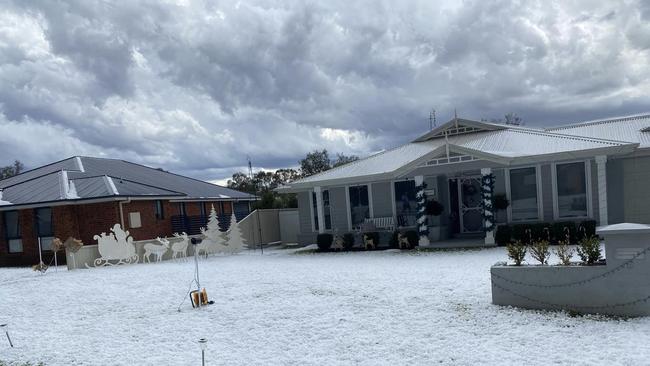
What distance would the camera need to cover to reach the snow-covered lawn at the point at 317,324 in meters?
5.78

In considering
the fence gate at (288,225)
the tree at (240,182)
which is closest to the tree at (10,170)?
the tree at (240,182)

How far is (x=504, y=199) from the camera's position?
1592cm

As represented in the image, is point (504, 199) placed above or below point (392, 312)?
above

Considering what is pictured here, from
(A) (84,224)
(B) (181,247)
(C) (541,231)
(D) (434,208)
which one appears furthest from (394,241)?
(A) (84,224)

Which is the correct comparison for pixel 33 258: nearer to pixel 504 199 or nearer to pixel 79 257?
pixel 79 257

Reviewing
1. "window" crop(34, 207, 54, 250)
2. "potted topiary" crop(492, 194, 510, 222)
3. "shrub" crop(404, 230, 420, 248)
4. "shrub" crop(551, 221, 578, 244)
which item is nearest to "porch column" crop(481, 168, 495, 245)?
"potted topiary" crop(492, 194, 510, 222)

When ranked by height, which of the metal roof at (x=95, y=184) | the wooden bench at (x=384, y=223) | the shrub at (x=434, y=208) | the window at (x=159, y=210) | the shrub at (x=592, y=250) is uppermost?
the metal roof at (x=95, y=184)

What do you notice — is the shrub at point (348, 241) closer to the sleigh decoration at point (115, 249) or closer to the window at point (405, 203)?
the window at point (405, 203)

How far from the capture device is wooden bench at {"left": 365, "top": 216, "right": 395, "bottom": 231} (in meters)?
18.5

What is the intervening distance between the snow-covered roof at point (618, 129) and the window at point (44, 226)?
873 inches

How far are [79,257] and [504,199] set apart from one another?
14995mm

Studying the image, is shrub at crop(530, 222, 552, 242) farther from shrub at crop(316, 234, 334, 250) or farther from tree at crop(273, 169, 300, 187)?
tree at crop(273, 169, 300, 187)

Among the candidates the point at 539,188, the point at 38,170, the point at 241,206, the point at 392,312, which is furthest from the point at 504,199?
the point at 38,170

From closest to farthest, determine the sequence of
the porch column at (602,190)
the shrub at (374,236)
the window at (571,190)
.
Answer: the porch column at (602,190)
the window at (571,190)
the shrub at (374,236)
